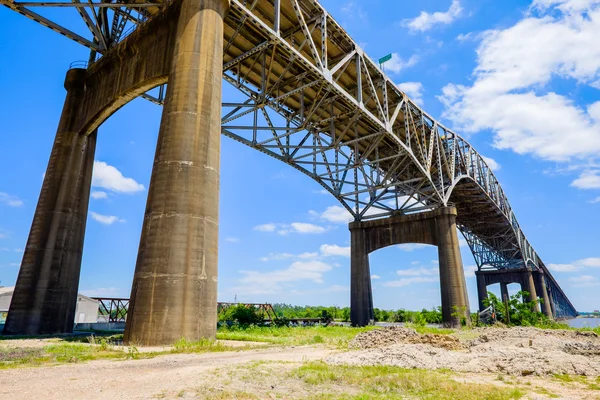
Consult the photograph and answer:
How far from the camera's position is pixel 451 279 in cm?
2811

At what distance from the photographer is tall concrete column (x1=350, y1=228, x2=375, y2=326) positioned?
30.9m

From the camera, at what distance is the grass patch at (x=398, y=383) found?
5.59 metres

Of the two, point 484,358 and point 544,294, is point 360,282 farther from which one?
point 544,294

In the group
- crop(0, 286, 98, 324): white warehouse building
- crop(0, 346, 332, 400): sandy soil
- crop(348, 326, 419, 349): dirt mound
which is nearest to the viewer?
crop(0, 346, 332, 400): sandy soil

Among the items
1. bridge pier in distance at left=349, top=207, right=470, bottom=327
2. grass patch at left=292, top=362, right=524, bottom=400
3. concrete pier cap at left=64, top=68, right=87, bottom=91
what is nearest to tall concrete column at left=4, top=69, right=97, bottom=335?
concrete pier cap at left=64, top=68, right=87, bottom=91

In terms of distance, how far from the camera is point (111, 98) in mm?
17344

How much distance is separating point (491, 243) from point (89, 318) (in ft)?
210

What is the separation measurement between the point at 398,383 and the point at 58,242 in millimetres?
16199

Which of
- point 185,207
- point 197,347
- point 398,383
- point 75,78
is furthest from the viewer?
point 75,78

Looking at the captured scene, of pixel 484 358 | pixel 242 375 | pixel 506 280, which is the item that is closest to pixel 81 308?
pixel 242 375

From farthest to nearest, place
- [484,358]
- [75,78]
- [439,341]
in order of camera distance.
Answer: [75,78] → [439,341] → [484,358]

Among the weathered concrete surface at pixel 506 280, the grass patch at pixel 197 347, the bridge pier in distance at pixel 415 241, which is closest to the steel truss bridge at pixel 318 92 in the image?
the bridge pier in distance at pixel 415 241

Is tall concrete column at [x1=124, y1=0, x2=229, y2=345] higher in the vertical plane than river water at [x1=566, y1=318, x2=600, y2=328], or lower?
higher

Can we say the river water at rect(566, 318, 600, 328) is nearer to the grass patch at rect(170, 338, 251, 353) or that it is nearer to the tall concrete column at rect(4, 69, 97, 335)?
the grass patch at rect(170, 338, 251, 353)
